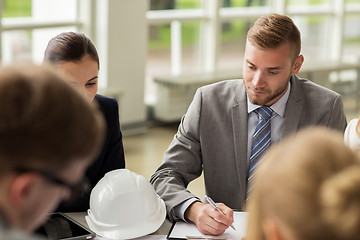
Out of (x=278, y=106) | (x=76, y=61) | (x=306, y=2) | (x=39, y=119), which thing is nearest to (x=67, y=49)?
(x=76, y=61)

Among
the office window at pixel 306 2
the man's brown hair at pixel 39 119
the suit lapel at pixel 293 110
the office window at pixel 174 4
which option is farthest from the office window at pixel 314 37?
the man's brown hair at pixel 39 119

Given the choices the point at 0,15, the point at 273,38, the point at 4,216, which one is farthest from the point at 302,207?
the point at 0,15

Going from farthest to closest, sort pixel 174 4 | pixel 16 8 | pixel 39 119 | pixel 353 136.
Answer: pixel 174 4
pixel 16 8
pixel 353 136
pixel 39 119

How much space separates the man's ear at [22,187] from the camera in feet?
3.22

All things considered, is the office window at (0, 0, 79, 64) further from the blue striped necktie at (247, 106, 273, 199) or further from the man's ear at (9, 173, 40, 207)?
the man's ear at (9, 173, 40, 207)

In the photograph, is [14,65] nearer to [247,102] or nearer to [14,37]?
[247,102]

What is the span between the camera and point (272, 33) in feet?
8.15

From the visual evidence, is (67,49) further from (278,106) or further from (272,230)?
(272,230)

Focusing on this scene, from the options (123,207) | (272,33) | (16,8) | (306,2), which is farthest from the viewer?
(306,2)

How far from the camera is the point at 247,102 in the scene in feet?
A: 8.69

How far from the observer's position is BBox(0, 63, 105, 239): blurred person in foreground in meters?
0.97

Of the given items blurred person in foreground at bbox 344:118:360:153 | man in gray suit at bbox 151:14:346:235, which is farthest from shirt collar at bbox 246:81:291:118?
blurred person in foreground at bbox 344:118:360:153

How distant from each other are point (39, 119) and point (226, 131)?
1.73 meters

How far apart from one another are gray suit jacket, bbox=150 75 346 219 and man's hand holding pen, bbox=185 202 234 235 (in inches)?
16.0
